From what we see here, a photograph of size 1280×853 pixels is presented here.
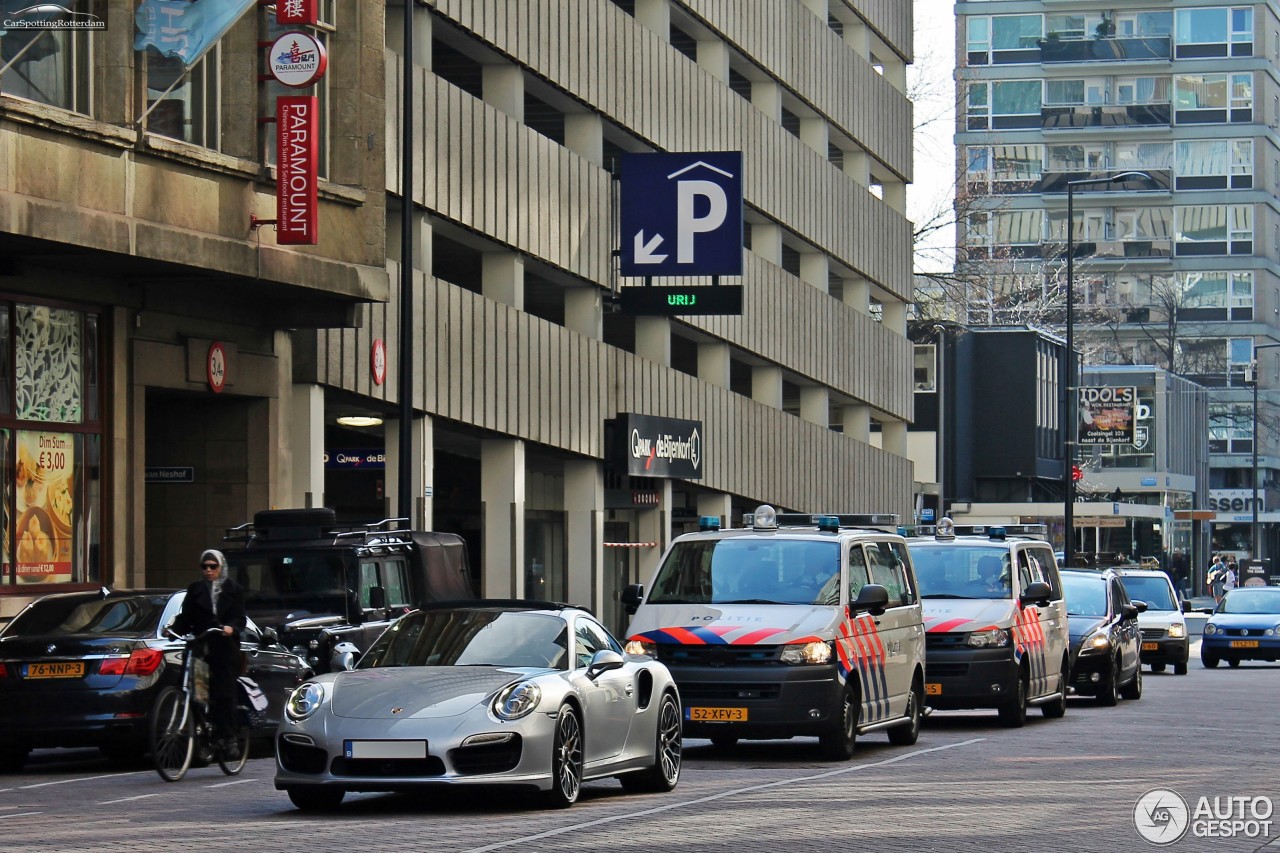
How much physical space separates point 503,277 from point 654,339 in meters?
7.13

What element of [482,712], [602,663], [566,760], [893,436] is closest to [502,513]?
[602,663]

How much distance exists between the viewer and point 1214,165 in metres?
110

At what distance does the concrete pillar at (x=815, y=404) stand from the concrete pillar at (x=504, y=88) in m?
20.0

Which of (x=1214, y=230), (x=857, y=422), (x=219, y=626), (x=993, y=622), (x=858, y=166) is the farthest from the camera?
(x=1214, y=230)

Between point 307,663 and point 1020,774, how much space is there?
6.43 metres

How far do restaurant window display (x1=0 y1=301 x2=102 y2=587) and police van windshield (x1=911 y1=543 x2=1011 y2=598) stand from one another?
30.6 feet

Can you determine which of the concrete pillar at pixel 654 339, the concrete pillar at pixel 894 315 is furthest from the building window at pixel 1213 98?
the concrete pillar at pixel 654 339

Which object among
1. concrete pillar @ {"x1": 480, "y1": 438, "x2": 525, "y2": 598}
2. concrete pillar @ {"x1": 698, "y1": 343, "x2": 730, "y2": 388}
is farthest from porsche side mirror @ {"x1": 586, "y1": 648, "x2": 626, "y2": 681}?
concrete pillar @ {"x1": 698, "y1": 343, "x2": 730, "y2": 388}

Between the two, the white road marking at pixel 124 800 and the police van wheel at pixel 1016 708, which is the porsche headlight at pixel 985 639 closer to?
the police van wheel at pixel 1016 708

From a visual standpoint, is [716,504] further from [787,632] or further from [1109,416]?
[787,632]

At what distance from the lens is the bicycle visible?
16656 millimetres

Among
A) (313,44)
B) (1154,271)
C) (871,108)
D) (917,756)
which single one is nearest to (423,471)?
(313,44)

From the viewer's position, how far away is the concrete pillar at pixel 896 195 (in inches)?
2517

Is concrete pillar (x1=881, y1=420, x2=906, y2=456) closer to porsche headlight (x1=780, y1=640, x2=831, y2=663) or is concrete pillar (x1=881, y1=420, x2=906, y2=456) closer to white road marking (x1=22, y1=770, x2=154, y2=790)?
porsche headlight (x1=780, y1=640, x2=831, y2=663)
